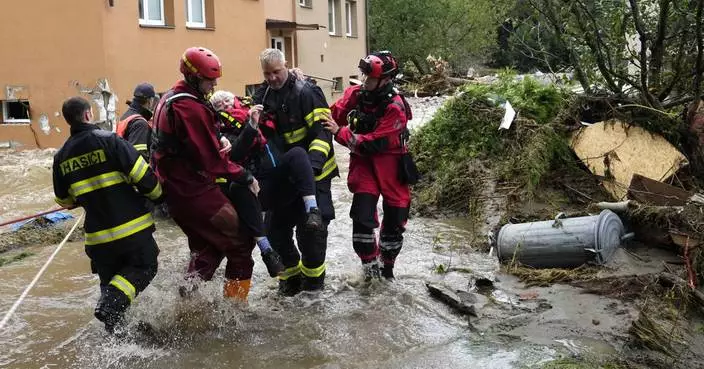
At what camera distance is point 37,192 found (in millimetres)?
10594

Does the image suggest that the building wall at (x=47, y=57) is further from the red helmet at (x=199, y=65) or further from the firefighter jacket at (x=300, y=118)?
the red helmet at (x=199, y=65)

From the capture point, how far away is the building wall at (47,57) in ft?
41.8

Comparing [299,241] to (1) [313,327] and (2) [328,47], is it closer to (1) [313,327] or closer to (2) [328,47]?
(1) [313,327]

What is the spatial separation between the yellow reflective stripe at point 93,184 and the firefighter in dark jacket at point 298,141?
1362 millimetres

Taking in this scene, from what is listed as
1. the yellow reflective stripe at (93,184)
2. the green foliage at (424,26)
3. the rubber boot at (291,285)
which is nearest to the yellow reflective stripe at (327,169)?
the rubber boot at (291,285)

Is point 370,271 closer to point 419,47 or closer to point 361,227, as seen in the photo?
point 361,227

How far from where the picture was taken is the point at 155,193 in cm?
452

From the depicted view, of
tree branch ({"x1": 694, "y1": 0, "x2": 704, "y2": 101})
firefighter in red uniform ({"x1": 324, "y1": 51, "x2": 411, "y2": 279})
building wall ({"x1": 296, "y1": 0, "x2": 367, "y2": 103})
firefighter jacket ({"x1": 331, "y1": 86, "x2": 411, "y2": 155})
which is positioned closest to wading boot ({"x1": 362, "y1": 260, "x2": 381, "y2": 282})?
firefighter in red uniform ({"x1": 324, "y1": 51, "x2": 411, "y2": 279})

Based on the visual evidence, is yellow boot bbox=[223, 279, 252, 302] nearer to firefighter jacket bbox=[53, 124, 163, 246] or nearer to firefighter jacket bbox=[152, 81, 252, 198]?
firefighter jacket bbox=[152, 81, 252, 198]

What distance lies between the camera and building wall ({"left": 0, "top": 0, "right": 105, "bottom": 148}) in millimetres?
12742

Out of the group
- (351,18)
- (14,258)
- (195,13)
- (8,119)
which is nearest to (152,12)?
(195,13)

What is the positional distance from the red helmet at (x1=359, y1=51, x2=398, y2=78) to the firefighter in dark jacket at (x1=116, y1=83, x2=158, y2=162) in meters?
2.54

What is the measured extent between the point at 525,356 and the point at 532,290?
1324mm

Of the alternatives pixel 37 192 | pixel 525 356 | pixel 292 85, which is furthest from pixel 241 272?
pixel 37 192
